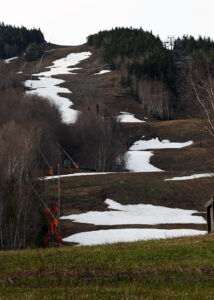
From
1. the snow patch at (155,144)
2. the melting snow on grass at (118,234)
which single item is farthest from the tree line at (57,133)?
the melting snow on grass at (118,234)

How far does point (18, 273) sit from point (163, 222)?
121ft

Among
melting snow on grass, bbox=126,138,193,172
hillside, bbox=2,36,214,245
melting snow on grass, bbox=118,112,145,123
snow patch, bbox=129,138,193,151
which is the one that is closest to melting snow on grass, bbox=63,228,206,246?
hillside, bbox=2,36,214,245

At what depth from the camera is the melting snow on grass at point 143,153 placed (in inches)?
3478

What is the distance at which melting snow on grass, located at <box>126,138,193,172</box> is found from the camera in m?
88.3

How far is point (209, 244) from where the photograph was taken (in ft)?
53.8

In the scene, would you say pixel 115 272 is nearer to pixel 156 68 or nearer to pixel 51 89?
pixel 51 89

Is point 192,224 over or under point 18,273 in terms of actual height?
under

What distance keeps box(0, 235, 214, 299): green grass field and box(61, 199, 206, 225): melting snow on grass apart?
102ft

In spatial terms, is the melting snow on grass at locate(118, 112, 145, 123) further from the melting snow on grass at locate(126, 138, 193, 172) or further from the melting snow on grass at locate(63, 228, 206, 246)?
the melting snow on grass at locate(63, 228, 206, 246)

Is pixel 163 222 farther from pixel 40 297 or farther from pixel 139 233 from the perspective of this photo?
pixel 40 297

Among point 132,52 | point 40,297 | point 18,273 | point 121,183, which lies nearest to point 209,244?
point 18,273

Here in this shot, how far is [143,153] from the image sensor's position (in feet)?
320

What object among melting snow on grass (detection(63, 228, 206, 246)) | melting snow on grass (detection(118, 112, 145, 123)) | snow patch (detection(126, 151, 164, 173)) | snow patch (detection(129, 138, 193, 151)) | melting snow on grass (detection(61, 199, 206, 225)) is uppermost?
melting snow on grass (detection(118, 112, 145, 123))

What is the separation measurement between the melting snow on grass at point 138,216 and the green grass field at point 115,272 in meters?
30.9
